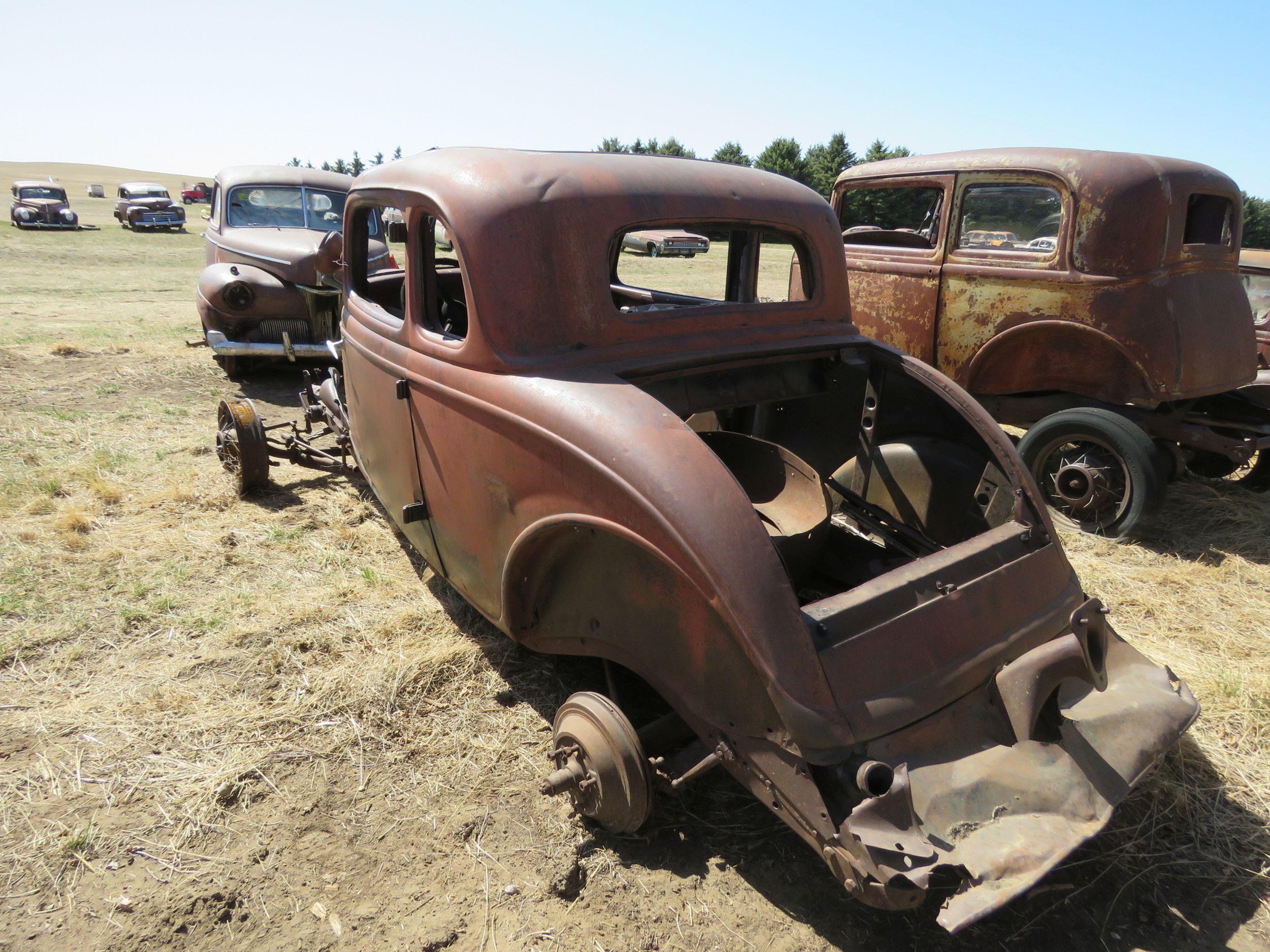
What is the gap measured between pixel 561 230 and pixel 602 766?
5.54 ft

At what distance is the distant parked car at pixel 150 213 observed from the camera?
25625 millimetres

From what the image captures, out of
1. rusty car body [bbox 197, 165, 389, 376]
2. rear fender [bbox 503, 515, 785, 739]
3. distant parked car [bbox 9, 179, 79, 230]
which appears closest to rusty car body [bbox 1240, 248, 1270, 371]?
rear fender [bbox 503, 515, 785, 739]

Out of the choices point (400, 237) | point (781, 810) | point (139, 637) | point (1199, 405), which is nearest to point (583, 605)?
point (781, 810)

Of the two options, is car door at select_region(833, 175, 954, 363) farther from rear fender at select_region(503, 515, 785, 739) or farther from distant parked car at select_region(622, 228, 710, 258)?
distant parked car at select_region(622, 228, 710, 258)

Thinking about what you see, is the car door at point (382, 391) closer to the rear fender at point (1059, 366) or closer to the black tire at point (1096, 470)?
the black tire at point (1096, 470)

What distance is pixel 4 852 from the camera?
7.63 ft

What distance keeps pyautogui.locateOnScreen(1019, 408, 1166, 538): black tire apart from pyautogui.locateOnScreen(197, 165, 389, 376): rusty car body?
18.6ft

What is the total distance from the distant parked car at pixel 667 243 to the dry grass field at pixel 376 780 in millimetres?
17817

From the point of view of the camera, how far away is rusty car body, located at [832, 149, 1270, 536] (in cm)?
450

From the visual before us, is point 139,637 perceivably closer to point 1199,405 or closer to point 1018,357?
point 1018,357

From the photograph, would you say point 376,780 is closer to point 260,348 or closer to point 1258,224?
point 260,348

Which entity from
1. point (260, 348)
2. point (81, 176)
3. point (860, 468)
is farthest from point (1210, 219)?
point (81, 176)

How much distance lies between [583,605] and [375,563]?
1.99 meters

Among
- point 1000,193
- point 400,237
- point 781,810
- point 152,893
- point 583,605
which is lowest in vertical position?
point 152,893
